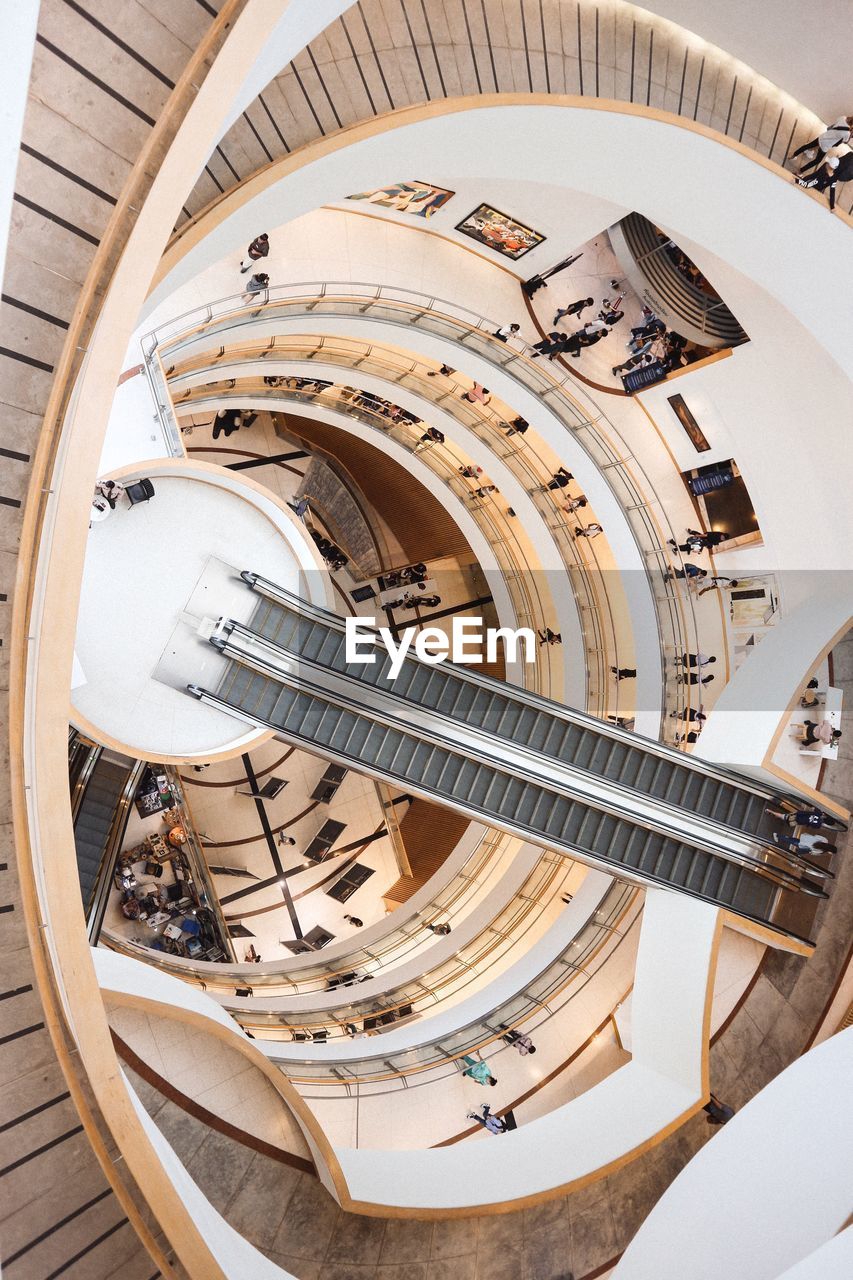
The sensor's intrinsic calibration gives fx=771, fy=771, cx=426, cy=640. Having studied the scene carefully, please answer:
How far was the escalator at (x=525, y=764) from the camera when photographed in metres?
10.6

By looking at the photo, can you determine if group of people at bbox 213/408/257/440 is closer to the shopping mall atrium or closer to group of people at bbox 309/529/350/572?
the shopping mall atrium

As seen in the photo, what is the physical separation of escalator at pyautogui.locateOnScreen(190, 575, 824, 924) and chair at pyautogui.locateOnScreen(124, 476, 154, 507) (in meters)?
1.98

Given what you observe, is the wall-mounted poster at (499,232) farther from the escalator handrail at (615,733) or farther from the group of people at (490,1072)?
the group of people at (490,1072)

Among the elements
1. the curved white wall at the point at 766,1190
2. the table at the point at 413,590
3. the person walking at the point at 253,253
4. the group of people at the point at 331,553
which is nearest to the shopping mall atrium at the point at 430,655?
the curved white wall at the point at 766,1190

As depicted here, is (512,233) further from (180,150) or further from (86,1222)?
(86,1222)

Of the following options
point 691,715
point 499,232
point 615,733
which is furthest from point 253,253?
point 691,715

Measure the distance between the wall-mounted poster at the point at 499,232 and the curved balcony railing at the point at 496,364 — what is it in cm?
95

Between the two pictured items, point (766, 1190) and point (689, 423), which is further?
point (689, 423)

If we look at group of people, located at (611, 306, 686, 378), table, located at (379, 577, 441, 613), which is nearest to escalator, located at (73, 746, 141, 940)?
table, located at (379, 577, 441, 613)

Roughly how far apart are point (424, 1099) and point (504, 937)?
4.06 m

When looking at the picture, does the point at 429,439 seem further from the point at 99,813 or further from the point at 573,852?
the point at 99,813

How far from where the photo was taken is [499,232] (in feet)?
35.3

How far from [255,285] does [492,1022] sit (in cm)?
1131

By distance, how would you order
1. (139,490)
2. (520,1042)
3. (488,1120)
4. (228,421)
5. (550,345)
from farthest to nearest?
1. (228,421)
2. (550,345)
3. (520,1042)
4. (488,1120)
5. (139,490)
